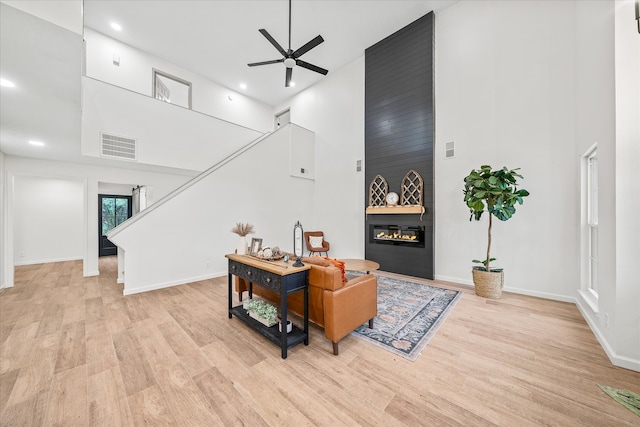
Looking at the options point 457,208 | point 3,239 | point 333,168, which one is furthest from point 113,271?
point 457,208

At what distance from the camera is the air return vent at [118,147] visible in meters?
4.65

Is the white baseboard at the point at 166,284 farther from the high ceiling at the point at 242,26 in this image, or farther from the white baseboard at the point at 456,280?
the high ceiling at the point at 242,26

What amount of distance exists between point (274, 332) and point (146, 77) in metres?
7.25

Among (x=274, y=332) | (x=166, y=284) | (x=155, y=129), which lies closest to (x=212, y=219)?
(x=166, y=284)

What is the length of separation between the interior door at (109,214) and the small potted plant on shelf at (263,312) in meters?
7.40

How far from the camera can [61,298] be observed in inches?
142

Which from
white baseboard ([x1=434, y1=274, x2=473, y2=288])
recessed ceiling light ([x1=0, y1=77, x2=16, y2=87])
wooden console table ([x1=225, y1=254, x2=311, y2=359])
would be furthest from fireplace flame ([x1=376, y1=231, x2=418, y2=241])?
recessed ceiling light ([x1=0, y1=77, x2=16, y2=87])

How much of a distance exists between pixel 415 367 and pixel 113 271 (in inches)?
265

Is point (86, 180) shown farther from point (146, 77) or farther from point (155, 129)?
point (146, 77)

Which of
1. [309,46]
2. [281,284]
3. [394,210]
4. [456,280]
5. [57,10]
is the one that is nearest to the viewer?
[57,10]

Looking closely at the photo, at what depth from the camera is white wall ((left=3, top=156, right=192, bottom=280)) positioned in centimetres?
456

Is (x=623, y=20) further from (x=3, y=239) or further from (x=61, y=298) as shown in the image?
(x=3, y=239)

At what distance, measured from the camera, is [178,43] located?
18.4 feet

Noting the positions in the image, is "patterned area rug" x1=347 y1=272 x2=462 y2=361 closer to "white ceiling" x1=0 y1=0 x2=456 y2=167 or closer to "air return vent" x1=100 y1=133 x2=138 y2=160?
"white ceiling" x1=0 y1=0 x2=456 y2=167
